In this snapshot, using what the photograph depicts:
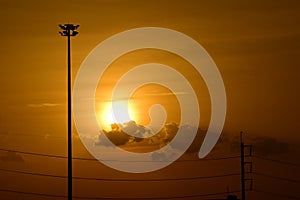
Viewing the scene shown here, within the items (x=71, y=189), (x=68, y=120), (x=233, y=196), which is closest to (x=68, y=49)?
(x=68, y=120)

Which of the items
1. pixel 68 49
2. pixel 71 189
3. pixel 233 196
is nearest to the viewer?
pixel 71 189

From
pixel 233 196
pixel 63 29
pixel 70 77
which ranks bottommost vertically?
pixel 233 196

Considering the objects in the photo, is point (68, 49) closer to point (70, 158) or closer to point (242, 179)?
point (70, 158)

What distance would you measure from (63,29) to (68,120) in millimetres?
8526

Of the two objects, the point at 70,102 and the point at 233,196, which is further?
the point at 233,196

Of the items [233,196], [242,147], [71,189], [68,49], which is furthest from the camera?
[233,196]

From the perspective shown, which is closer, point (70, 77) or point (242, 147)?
point (70, 77)

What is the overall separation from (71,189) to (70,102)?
7087 millimetres

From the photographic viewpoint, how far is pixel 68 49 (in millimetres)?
68125

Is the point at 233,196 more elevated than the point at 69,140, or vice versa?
the point at 69,140

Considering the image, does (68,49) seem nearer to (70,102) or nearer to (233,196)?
(70,102)

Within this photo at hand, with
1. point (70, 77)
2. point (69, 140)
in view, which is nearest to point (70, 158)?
point (69, 140)

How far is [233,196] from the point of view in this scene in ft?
339

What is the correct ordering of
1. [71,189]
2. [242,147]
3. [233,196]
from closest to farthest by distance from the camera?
[71,189] < [242,147] < [233,196]
